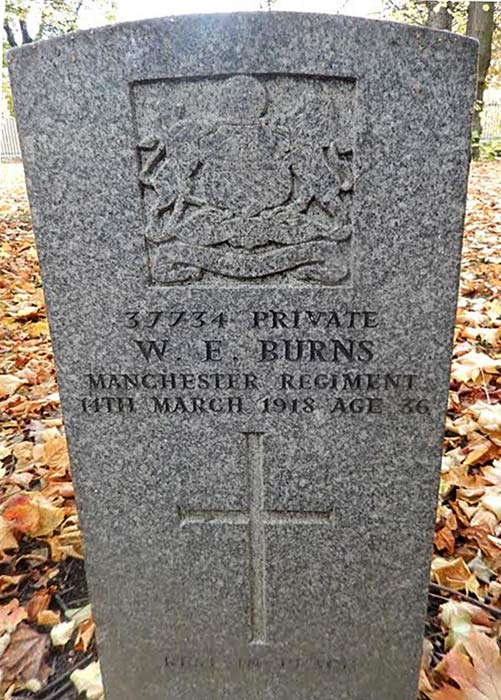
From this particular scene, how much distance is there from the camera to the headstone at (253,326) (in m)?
1.45

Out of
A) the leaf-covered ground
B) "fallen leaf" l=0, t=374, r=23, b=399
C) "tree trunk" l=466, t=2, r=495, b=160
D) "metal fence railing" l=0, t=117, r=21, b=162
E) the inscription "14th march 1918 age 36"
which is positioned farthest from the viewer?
"metal fence railing" l=0, t=117, r=21, b=162

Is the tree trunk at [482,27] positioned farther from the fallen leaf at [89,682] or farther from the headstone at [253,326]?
the fallen leaf at [89,682]

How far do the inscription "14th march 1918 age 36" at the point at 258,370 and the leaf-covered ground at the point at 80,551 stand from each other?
2.48 feet

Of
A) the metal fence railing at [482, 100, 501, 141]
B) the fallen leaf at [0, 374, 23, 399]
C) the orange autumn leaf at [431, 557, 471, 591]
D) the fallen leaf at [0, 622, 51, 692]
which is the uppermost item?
the metal fence railing at [482, 100, 501, 141]

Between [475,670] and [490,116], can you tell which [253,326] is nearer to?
[475,670]

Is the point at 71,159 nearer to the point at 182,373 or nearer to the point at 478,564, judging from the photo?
the point at 182,373

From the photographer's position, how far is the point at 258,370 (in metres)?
1.71

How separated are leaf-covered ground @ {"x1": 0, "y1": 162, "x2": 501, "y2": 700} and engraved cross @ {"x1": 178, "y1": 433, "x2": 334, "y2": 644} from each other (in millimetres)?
413

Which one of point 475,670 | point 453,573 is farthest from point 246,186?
point 453,573

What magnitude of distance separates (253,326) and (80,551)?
1602mm

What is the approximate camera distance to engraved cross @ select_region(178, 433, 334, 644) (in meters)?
1.83

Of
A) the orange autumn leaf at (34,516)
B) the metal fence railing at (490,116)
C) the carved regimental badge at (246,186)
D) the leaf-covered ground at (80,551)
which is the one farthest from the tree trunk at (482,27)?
the metal fence railing at (490,116)

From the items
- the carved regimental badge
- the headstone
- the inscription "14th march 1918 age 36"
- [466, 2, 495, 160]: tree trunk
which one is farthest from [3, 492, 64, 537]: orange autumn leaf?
[466, 2, 495, 160]: tree trunk

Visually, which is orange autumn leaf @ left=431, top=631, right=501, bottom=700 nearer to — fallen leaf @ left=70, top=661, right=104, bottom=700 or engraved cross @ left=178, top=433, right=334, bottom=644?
engraved cross @ left=178, top=433, right=334, bottom=644
